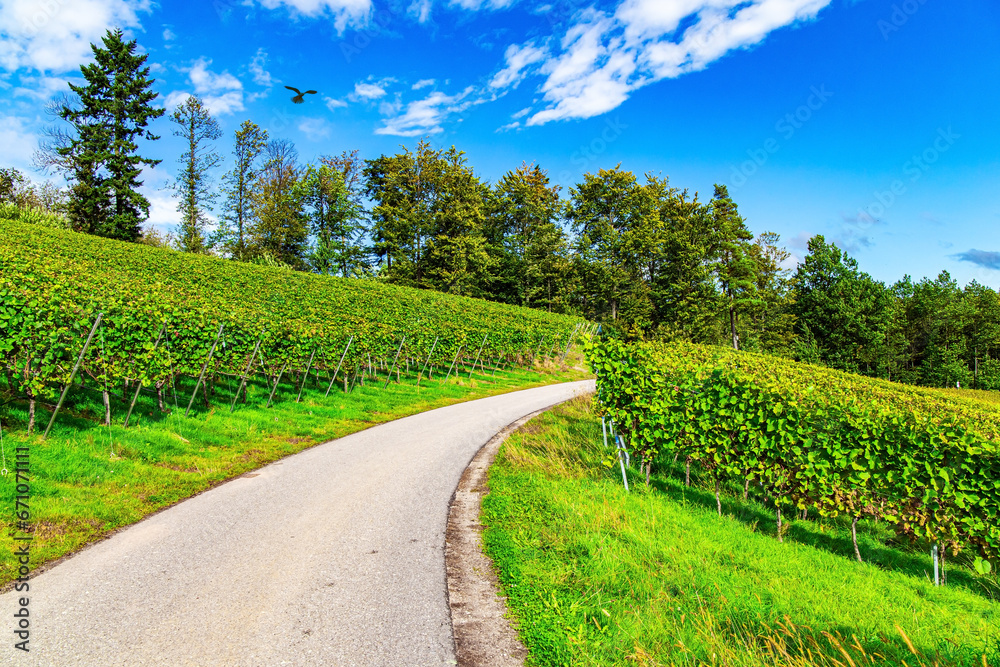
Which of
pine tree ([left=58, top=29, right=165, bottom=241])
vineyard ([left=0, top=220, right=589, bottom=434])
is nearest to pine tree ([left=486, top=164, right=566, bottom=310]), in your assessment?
vineyard ([left=0, top=220, right=589, bottom=434])

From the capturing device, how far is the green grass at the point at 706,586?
365 centimetres

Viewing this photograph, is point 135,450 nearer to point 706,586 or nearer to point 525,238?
point 706,586

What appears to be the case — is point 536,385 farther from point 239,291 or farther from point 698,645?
point 698,645

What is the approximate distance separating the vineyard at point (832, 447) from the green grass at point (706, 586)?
22.7 inches

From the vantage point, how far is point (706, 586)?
4.66 metres

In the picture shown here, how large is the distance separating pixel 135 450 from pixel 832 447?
36.6 feet

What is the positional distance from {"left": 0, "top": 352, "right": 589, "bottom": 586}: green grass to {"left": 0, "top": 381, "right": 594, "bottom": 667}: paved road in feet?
1.54

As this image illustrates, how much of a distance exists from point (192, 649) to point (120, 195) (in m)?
45.9

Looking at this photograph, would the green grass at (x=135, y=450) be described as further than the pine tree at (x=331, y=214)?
No

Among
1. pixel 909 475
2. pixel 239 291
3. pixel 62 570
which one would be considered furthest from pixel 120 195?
pixel 909 475

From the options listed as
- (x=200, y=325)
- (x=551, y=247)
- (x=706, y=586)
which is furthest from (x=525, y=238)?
(x=706, y=586)

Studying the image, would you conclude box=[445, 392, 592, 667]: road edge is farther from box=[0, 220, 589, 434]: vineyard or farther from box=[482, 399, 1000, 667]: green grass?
box=[0, 220, 589, 434]: vineyard

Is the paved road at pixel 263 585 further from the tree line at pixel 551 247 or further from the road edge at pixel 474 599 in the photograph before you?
the tree line at pixel 551 247

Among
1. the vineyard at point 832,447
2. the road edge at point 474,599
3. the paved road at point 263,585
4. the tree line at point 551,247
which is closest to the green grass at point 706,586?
the road edge at point 474,599
